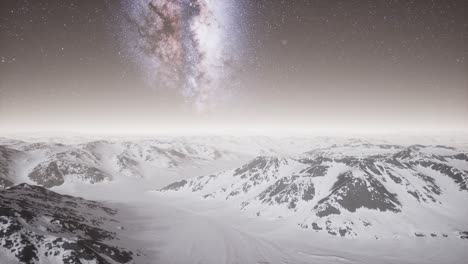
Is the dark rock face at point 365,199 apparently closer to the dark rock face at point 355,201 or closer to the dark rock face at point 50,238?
the dark rock face at point 355,201

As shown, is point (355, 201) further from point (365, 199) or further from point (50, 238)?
point (50, 238)

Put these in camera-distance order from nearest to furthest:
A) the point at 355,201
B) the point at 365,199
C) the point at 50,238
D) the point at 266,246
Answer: the point at 50,238
the point at 266,246
the point at 355,201
the point at 365,199

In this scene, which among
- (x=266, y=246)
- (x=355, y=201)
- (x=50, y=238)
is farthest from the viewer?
(x=355, y=201)

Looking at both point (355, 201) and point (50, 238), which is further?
point (355, 201)

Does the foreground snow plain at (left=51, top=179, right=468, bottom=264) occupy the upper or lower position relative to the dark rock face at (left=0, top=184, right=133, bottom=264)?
lower

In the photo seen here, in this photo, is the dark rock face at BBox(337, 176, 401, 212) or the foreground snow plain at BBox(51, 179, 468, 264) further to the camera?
the dark rock face at BBox(337, 176, 401, 212)

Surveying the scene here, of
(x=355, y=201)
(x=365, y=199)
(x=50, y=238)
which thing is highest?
(x=50, y=238)

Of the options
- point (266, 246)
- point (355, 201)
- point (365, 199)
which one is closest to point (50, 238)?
point (266, 246)

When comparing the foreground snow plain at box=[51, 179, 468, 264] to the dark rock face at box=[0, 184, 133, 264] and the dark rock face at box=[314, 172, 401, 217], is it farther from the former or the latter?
the dark rock face at box=[314, 172, 401, 217]

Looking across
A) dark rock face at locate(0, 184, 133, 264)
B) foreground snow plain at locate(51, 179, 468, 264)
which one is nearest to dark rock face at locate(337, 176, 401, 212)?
foreground snow plain at locate(51, 179, 468, 264)

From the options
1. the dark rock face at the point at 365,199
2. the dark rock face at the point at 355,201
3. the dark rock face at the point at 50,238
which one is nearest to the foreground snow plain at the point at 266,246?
the dark rock face at the point at 50,238

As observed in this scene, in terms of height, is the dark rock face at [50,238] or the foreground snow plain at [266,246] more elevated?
the dark rock face at [50,238]

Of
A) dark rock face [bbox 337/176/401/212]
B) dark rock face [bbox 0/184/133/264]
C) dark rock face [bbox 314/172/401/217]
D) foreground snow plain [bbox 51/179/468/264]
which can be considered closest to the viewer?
dark rock face [bbox 0/184/133/264]
